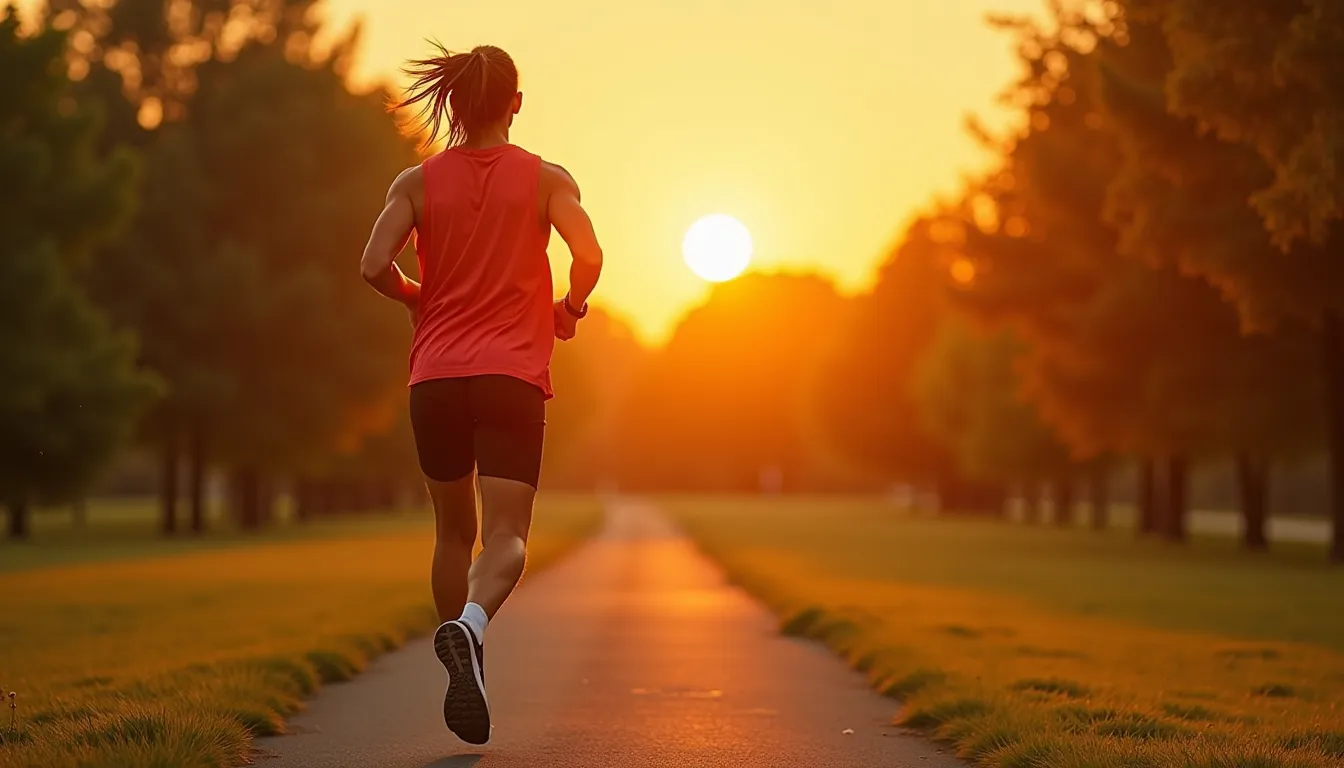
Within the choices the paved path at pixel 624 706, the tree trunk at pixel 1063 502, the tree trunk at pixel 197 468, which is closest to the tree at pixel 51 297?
the tree trunk at pixel 197 468

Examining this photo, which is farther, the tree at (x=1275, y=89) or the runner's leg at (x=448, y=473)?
the tree at (x=1275, y=89)

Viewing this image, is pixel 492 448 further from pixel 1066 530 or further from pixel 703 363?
pixel 703 363

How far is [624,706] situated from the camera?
818 centimetres

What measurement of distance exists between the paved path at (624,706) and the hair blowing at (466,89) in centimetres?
235

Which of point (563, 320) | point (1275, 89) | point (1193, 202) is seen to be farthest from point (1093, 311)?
point (563, 320)

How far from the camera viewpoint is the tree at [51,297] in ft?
78.5

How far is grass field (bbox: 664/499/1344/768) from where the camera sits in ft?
21.4

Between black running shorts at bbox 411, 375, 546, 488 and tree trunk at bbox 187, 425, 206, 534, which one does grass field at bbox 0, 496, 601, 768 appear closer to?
black running shorts at bbox 411, 375, 546, 488

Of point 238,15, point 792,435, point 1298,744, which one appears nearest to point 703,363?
point 792,435

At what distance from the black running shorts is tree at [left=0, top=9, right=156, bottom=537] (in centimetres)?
1939

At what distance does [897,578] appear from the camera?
21.8 metres

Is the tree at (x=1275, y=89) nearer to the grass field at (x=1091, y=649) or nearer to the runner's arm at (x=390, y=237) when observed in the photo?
the grass field at (x=1091, y=649)

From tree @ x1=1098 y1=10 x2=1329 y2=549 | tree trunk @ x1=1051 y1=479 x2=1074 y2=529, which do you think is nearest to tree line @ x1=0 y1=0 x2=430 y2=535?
tree @ x1=1098 y1=10 x2=1329 y2=549

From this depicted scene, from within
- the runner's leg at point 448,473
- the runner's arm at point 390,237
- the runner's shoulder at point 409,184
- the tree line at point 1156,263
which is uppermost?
the tree line at point 1156,263
